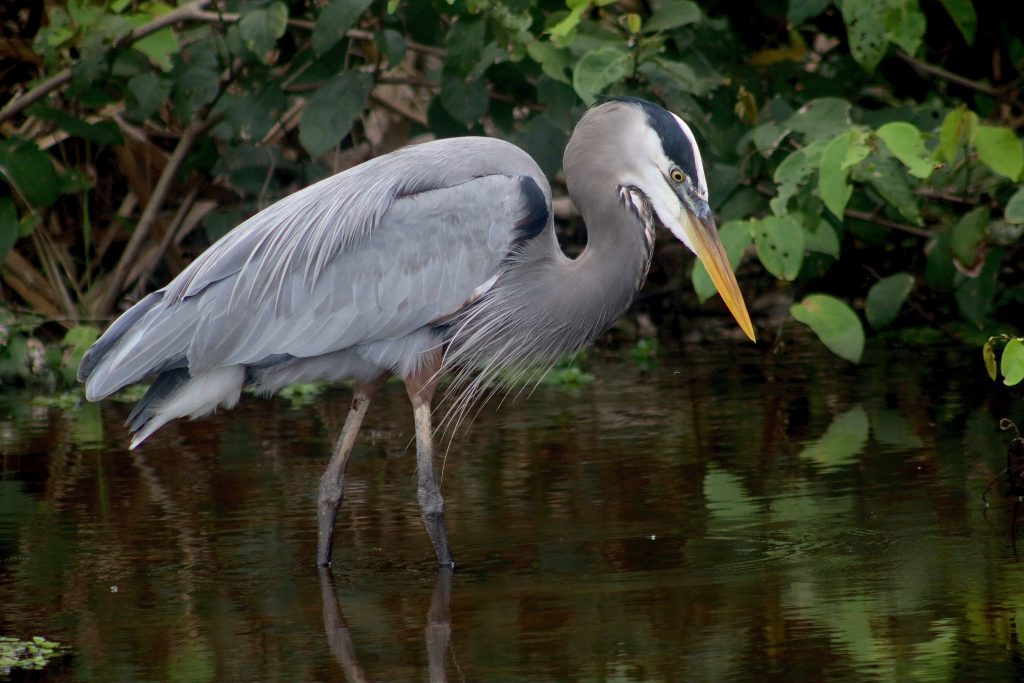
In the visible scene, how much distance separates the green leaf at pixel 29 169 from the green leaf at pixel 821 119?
3853 millimetres

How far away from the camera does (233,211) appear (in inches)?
349

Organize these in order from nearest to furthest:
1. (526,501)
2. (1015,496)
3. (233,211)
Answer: (1015,496) < (526,501) < (233,211)

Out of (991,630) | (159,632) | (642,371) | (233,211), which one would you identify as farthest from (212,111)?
(991,630)

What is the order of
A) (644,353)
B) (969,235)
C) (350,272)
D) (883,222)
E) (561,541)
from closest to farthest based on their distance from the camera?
(561,541), (350,272), (969,235), (883,222), (644,353)

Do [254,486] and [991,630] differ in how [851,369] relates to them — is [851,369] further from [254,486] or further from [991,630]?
[991,630]

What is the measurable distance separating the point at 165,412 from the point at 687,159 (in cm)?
196

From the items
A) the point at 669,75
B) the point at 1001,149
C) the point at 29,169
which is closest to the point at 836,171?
the point at 1001,149

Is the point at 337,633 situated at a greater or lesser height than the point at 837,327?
greater

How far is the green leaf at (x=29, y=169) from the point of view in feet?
27.3

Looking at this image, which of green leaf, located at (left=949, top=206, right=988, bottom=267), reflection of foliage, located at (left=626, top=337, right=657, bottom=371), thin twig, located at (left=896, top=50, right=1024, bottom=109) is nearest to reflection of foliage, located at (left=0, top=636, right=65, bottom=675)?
green leaf, located at (left=949, top=206, right=988, bottom=267)

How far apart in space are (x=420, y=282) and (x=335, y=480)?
2.39 feet

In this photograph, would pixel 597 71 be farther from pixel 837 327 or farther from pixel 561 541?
pixel 561 541

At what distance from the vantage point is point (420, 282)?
5496mm

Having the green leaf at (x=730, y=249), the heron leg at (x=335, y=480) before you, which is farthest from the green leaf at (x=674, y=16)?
the heron leg at (x=335, y=480)
